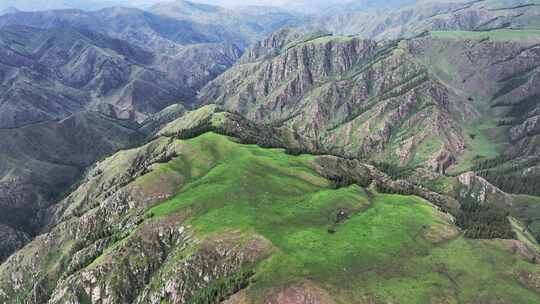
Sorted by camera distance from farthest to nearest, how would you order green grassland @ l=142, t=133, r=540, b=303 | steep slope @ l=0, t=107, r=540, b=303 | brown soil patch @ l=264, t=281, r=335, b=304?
steep slope @ l=0, t=107, r=540, b=303 → green grassland @ l=142, t=133, r=540, b=303 → brown soil patch @ l=264, t=281, r=335, b=304

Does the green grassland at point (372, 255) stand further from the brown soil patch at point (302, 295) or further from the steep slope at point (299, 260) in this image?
the brown soil patch at point (302, 295)

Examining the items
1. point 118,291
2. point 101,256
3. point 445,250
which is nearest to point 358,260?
point 445,250

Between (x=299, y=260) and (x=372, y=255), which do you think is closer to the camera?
(x=299, y=260)

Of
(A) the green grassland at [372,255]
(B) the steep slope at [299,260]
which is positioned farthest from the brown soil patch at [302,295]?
(A) the green grassland at [372,255]

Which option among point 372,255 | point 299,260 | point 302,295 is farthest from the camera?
point 372,255

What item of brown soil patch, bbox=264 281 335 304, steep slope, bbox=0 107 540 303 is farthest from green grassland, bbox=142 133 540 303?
brown soil patch, bbox=264 281 335 304

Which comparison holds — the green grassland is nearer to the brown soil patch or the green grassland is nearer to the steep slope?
the steep slope

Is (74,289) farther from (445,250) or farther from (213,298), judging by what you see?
(445,250)

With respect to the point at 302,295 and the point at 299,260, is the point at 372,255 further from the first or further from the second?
the point at 302,295

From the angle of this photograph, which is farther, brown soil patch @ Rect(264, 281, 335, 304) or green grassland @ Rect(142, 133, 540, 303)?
green grassland @ Rect(142, 133, 540, 303)

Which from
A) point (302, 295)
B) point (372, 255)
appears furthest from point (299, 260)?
point (372, 255)

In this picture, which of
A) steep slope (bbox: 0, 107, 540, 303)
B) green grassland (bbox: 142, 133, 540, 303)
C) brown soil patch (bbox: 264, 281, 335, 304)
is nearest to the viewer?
brown soil patch (bbox: 264, 281, 335, 304)
